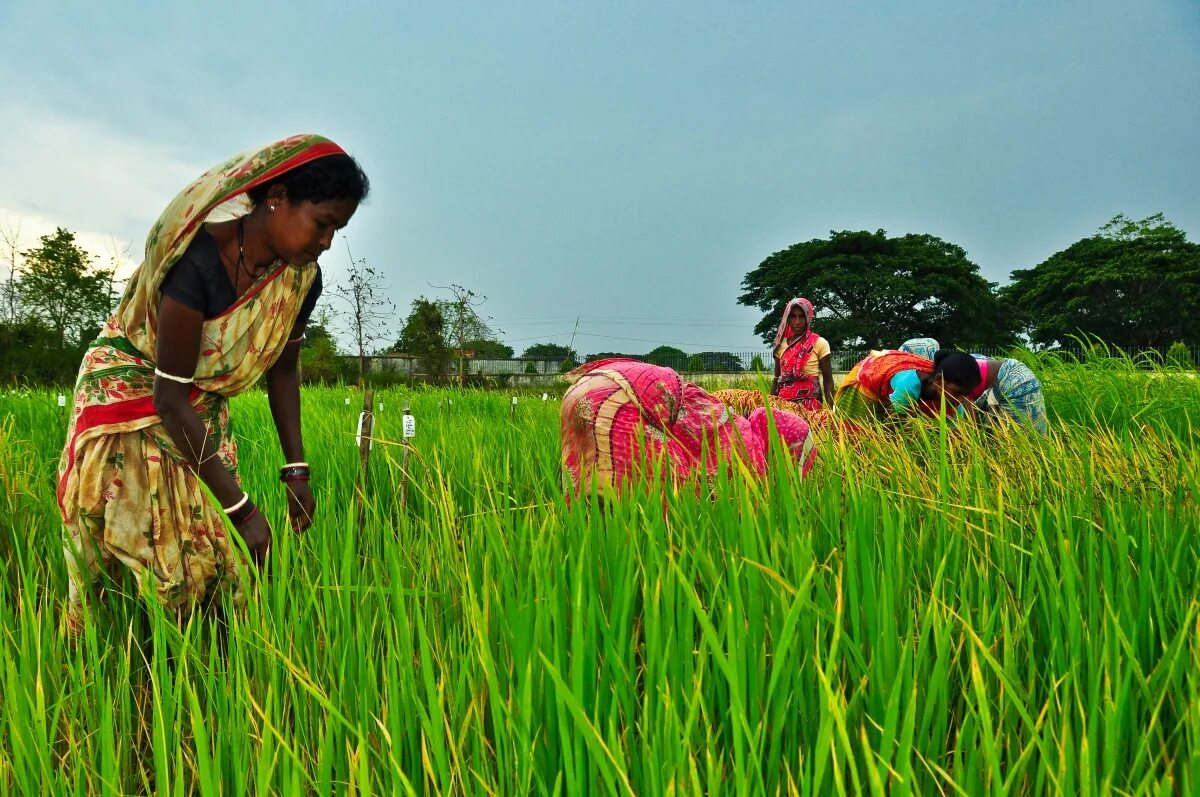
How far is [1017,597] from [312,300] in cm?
176

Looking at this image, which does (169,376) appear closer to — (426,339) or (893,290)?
(426,339)

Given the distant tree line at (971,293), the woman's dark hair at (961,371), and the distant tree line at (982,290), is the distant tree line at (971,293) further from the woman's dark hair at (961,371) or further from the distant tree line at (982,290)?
the woman's dark hair at (961,371)

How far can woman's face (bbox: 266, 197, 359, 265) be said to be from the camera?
156cm

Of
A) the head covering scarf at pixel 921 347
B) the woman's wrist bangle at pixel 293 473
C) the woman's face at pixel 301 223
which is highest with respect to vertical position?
the woman's face at pixel 301 223

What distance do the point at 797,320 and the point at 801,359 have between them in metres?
0.34

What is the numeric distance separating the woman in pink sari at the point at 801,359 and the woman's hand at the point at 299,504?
4849 millimetres

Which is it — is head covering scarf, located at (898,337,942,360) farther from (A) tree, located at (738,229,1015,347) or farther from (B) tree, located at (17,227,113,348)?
(A) tree, located at (738,229,1015,347)

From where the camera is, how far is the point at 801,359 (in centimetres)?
610

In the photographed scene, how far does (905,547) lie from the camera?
1508 mm

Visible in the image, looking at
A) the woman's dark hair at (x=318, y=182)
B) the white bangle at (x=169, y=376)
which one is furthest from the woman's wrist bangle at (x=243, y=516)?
→ the woman's dark hair at (x=318, y=182)

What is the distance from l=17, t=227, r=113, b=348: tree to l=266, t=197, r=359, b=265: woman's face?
1857cm

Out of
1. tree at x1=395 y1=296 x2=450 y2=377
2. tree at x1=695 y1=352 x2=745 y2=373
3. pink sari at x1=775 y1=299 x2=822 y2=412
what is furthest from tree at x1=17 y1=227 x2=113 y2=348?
tree at x1=695 y1=352 x2=745 y2=373

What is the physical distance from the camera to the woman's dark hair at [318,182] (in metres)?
1.54

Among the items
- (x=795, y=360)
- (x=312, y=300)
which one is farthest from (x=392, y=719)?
(x=795, y=360)
